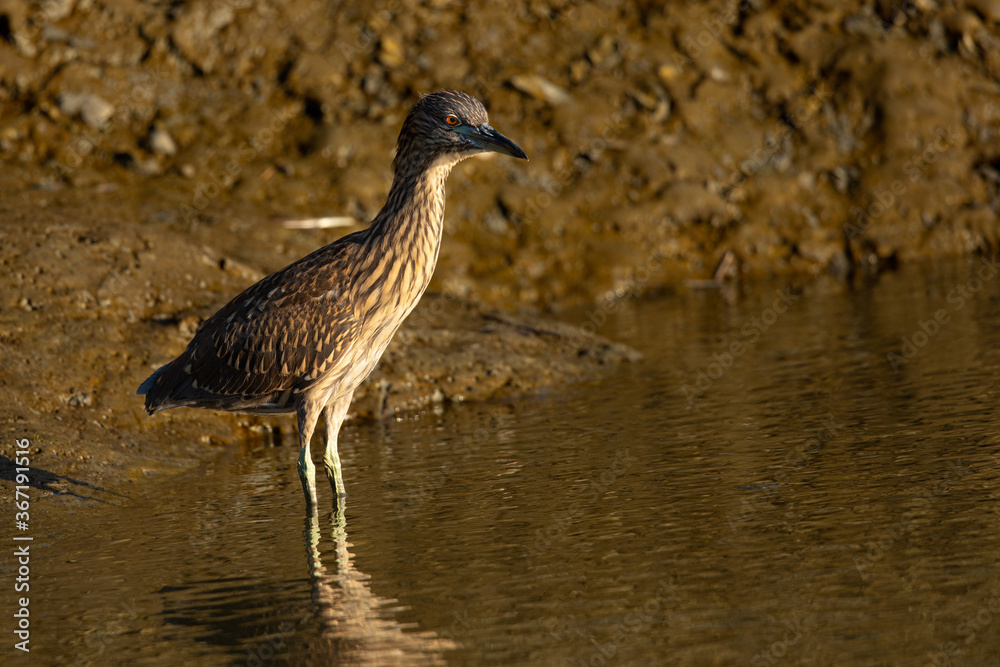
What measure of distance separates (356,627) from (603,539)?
1.61 meters

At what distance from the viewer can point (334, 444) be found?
26.2ft

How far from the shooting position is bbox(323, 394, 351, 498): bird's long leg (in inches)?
304

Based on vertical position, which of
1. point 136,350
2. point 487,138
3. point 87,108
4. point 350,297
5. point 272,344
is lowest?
point 136,350

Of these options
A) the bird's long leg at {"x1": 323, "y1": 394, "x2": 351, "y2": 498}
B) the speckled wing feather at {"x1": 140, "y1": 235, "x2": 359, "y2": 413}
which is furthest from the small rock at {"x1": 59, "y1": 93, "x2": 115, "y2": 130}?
the bird's long leg at {"x1": 323, "y1": 394, "x2": 351, "y2": 498}

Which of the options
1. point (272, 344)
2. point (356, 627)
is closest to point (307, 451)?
point (272, 344)

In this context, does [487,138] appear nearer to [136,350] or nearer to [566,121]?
[136,350]

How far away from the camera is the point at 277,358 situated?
8039mm

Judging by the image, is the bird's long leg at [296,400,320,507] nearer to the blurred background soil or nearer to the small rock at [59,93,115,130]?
the blurred background soil

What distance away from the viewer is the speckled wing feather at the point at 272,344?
25.7 ft

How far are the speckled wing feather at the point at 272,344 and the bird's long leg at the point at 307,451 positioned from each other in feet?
0.53

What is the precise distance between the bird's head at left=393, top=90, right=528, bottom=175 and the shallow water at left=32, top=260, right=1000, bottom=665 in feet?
7.51

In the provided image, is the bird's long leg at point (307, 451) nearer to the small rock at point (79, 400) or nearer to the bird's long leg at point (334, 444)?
the bird's long leg at point (334, 444)

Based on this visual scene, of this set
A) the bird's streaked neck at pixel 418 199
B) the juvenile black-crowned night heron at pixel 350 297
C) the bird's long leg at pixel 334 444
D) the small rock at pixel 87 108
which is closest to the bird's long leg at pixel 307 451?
the juvenile black-crowned night heron at pixel 350 297

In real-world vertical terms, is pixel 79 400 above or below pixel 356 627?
above
